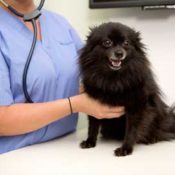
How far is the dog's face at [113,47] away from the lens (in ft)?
3.14

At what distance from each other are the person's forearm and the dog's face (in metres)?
0.16

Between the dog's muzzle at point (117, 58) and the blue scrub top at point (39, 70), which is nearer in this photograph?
the dog's muzzle at point (117, 58)

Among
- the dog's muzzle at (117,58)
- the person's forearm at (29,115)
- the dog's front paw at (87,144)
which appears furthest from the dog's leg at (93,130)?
the dog's muzzle at (117,58)

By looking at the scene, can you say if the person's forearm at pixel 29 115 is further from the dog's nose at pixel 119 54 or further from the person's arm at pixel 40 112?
the dog's nose at pixel 119 54

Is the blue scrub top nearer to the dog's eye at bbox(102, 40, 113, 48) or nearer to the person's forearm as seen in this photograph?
the person's forearm

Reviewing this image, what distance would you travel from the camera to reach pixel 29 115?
100 cm

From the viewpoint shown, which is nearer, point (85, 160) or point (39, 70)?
point (85, 160)

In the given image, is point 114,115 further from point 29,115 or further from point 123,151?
point 29,115

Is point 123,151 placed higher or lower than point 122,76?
lower

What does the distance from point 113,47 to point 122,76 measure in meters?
0.09

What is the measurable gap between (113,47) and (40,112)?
276mm

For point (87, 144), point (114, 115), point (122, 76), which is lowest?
point (87, 144)

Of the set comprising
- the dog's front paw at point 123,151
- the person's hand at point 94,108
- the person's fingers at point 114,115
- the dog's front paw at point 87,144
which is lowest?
the dog's front paw at point 87,144

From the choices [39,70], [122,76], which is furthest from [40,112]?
[122,76]
